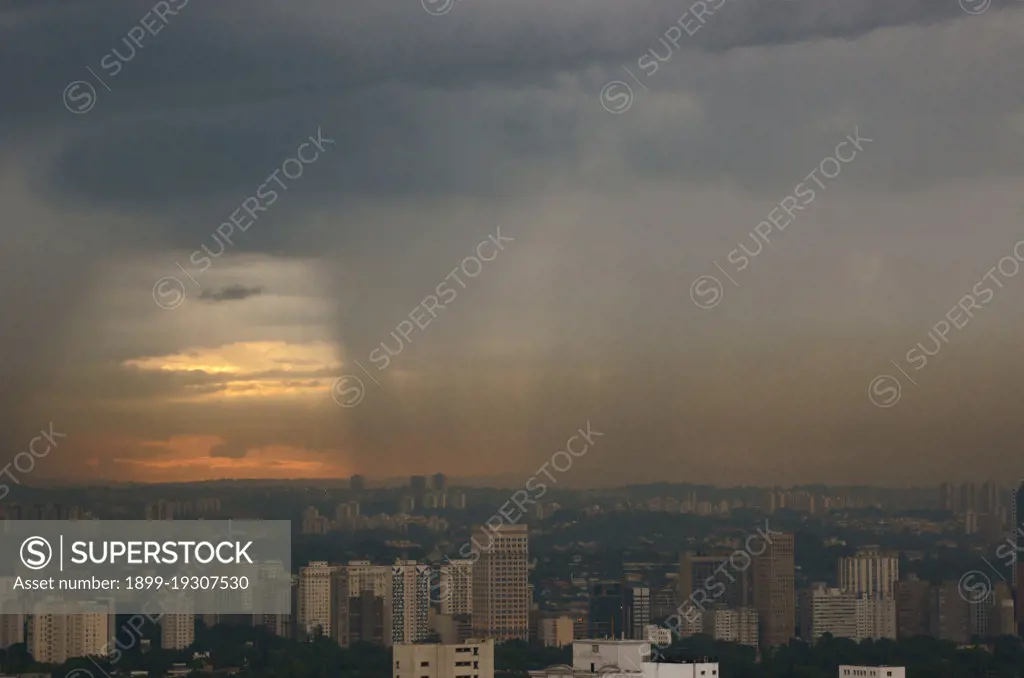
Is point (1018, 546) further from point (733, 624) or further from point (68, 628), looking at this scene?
point (68, 628)

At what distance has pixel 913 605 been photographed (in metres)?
20.1

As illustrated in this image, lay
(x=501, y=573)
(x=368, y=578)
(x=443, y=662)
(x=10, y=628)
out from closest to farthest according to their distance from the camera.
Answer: (x=443, y=662) → (x=10, y=628) → (x=368, y=578) → (x=501, y=573)

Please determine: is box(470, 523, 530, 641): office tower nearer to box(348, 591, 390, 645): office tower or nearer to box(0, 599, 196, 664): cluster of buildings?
box(348, 591, 390, 645): office tower

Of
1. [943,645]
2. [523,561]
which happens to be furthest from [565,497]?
[943,645]

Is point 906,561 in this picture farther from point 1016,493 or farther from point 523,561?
point 523,561

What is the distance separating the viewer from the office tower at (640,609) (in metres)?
18.8

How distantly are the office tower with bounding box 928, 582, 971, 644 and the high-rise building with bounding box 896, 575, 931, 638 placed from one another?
6 centimetres

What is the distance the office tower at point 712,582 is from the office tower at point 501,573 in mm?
1493

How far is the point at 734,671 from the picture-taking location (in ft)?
60.2

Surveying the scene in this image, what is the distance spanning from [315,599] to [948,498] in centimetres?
631

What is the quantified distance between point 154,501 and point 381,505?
100 inches

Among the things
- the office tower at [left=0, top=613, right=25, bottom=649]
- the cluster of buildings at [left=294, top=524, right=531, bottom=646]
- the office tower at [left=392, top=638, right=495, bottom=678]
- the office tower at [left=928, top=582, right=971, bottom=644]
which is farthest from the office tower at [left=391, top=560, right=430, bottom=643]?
the office tower at [left=928, top=582, right=971, bottom=644]

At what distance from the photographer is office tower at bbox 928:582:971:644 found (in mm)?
19837

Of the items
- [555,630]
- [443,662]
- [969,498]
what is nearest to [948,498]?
[969,498]
